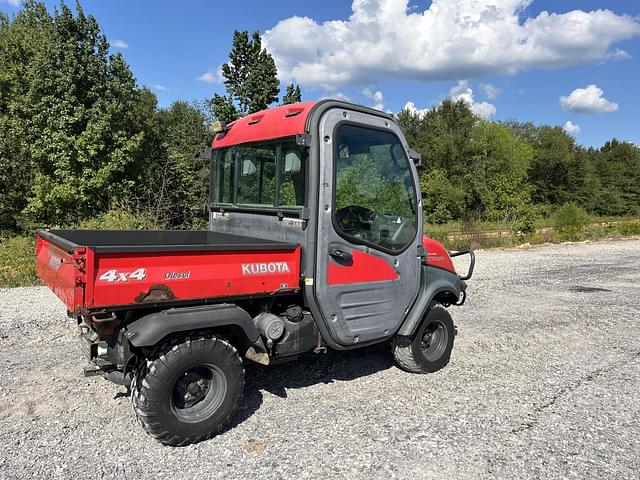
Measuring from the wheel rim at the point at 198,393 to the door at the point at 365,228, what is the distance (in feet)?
3.22

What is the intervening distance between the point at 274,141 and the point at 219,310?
60.8 inches

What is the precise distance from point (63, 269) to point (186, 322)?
35.6 inches

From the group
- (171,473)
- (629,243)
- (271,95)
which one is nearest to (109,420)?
(171,473)

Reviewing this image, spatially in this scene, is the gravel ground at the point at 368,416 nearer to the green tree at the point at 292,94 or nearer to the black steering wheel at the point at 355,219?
the black steering wheel at the point at 355,219

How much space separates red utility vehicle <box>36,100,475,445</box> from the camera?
3.27 meters

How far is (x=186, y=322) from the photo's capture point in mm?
3326

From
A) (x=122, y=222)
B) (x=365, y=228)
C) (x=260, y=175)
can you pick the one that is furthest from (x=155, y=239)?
(x=122, y=222)

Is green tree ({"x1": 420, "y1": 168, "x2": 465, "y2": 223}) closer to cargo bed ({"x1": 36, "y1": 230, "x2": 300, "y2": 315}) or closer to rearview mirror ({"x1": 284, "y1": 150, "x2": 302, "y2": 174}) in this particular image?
rearview mirror ({"x1": 284, "y1": 150, "x2": 302, "y2": 174})

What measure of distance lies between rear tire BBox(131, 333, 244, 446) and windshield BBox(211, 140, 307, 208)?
4.38 feet

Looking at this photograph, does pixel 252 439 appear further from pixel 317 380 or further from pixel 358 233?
pixel 358 233

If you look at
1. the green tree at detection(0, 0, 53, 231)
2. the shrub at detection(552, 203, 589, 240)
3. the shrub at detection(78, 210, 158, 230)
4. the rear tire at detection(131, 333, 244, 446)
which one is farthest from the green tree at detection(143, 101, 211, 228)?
the shrub at detection(552, 203, 589, 240)

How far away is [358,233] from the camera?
Answer: 4246mm

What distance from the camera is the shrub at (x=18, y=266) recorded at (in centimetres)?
900

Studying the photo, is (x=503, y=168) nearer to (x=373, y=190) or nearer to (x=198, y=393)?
(x=373, y=190)
